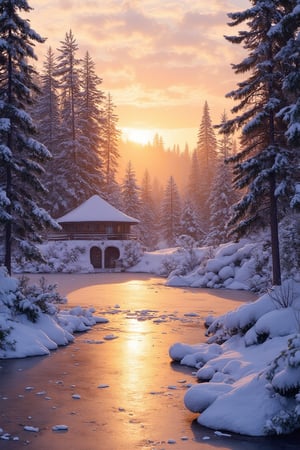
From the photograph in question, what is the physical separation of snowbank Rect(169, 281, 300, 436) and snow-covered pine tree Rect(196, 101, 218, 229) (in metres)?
66.1

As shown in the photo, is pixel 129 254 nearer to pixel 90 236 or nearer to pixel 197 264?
pixel 90 236

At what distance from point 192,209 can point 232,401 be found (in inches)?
2380

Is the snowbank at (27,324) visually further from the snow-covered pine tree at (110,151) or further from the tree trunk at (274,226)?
the snow-covered pine tree at (110,151)

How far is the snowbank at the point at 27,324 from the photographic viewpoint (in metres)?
15.4

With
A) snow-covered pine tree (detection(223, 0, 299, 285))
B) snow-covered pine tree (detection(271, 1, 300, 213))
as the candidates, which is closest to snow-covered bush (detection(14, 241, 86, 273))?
snow-covered pine tree (detection(223, 0, 299, 285))

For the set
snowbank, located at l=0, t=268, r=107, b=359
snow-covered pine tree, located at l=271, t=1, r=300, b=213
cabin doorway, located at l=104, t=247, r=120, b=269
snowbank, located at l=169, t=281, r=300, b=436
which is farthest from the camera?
cabin doorway, located at l=104, t=247, r=120, b=269

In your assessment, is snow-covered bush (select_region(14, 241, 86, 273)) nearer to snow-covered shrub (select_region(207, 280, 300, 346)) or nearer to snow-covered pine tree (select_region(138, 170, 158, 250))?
snow-covered pine tree (select_region(138, 170, 158, 250))

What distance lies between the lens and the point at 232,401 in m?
9.59

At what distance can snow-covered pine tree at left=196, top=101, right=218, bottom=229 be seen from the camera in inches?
3238

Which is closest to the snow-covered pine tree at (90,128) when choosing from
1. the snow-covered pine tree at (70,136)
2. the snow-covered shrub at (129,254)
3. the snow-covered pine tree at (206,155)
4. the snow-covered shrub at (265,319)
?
the snow-covered pine tree at (70,136)

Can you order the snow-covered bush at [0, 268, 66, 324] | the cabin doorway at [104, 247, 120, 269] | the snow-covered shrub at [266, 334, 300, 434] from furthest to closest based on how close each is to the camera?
the cabin doorway at [104, 247, 120, 269] → the snow-covered bush at [0, 268, 66, 324] → the snow-covered shrub at [266, 334, 300, 434]

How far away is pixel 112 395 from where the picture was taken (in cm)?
1138

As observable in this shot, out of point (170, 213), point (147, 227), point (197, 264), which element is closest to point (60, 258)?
point (197, 264)

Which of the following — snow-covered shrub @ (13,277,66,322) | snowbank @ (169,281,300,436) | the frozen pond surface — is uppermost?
snow-covered shrub @ (13,277,66,322)
